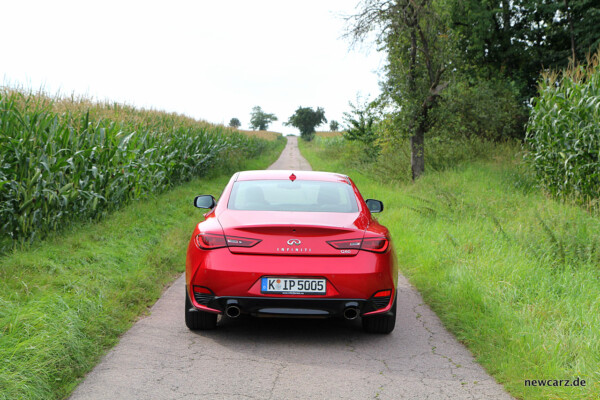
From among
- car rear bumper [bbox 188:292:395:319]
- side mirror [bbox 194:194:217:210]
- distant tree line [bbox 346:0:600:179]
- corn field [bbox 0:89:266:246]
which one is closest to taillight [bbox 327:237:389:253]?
car rear bumper [bbox 188:292:395:319]

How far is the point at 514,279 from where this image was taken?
245 inches

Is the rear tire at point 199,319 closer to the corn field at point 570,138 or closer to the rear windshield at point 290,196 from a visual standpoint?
the rear windshield at point 290,196

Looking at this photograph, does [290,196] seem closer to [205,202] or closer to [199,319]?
[205,202]

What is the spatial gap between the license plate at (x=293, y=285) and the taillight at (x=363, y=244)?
32cm

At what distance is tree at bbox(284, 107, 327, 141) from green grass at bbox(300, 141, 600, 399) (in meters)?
103

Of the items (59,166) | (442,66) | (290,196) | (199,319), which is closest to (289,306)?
(199,319)

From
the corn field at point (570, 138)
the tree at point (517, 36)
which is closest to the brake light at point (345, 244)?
the corn field at point (570, 138)

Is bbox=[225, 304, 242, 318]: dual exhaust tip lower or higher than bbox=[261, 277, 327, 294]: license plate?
lower

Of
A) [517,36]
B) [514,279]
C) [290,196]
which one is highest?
[517,36]

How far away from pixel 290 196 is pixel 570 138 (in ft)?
24.6

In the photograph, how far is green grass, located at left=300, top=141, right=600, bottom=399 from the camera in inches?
163

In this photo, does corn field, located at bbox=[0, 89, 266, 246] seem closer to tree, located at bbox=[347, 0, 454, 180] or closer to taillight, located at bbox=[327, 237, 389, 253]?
taillight, located at bbox=[327, 237, 389, 253]

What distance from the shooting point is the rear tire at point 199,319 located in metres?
5.09

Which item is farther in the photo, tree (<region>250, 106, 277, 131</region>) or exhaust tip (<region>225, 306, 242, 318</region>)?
tree (<region>250, 106, 277, 131</region>)
